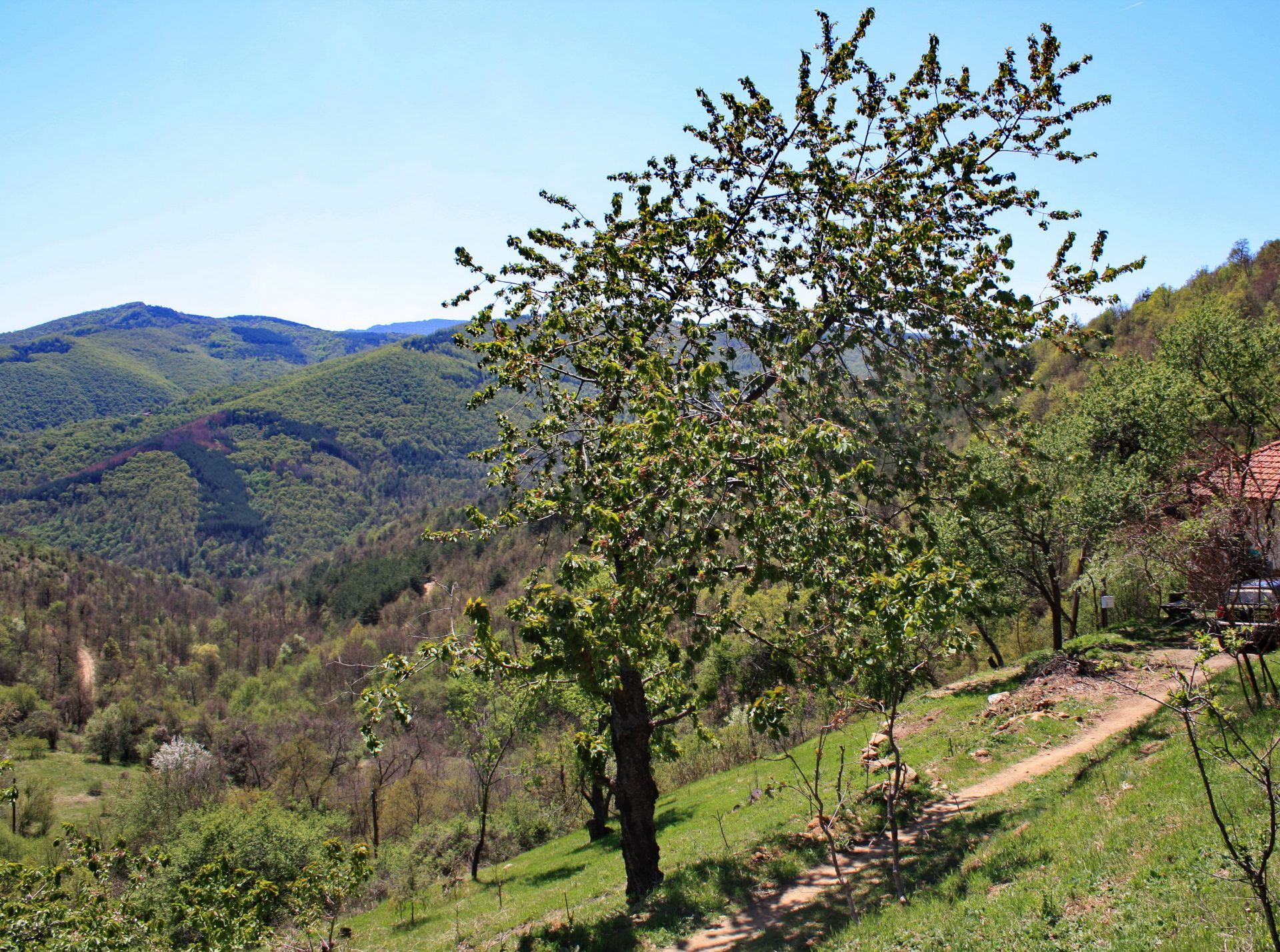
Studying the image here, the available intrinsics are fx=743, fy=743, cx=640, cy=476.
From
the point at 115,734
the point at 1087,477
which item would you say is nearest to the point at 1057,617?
the point at 1087,477

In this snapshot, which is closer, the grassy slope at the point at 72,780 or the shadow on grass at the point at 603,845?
the shadow on grass at the point at 603,845

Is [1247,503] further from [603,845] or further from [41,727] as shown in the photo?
[41,727]

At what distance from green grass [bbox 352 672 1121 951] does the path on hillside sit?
321 mm

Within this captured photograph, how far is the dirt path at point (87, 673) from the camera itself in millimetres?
105919

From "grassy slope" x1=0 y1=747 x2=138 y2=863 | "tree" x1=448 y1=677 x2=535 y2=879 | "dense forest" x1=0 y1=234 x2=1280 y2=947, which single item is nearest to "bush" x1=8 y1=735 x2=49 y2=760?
"dense forest" x1=0 y1=234 x2=1280 y2=947

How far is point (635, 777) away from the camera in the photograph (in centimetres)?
1083

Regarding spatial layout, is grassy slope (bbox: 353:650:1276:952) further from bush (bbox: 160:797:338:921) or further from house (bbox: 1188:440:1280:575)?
bush (bbox: 160:797:338:921)

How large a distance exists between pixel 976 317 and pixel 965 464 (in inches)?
70.9

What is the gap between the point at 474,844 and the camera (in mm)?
33594

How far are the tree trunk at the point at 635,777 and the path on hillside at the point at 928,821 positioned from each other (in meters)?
1.69

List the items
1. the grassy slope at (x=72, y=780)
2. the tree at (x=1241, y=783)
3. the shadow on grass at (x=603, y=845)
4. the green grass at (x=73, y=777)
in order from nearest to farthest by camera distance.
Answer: the tree at (x=1241, y=783), the shadow on grass at (x=603, y=845), the grassy slope at (x=72, y=780), the green grass at (x=73, y=777)

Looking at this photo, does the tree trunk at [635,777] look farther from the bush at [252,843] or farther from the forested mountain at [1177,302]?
the forested mountain at [1177,302]

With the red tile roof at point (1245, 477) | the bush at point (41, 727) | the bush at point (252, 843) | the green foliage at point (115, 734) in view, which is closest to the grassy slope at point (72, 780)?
the green foliage at point (115, 734)

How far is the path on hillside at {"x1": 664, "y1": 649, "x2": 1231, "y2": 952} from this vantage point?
30.6 ft
